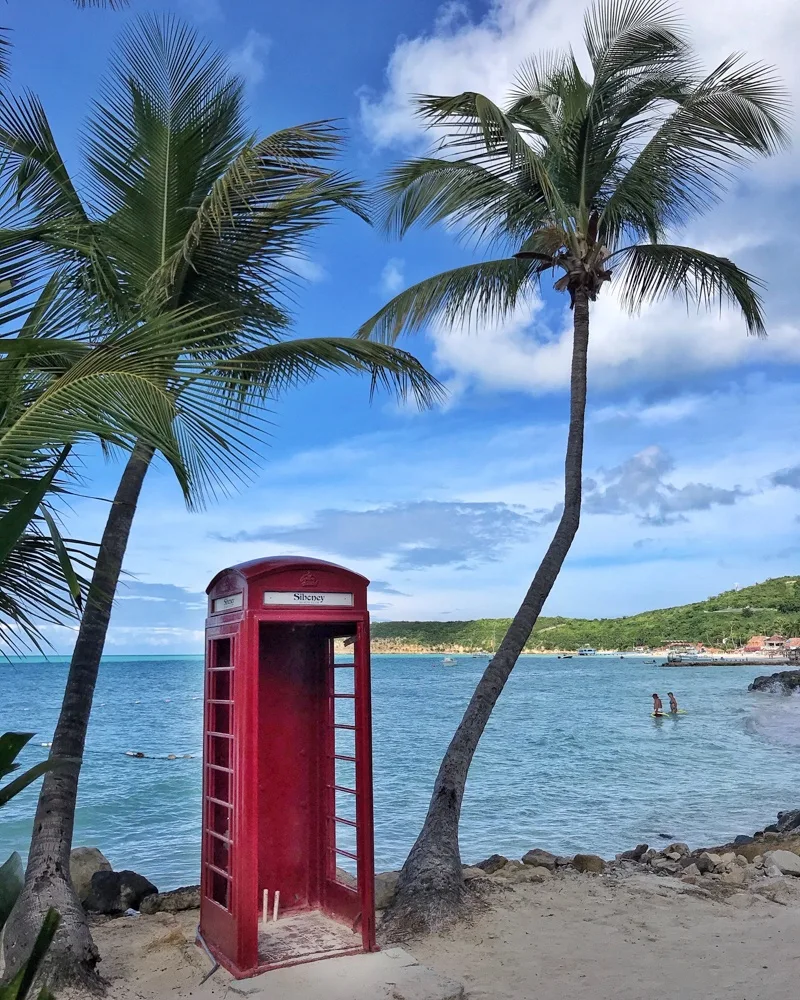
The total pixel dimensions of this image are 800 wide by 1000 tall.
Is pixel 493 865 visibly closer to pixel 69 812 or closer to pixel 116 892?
pixel 116 892

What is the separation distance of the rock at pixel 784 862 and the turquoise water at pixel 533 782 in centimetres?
412

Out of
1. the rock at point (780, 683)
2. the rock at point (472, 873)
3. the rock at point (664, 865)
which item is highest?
the rock at point (472, 873)

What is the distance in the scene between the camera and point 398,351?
7.18m

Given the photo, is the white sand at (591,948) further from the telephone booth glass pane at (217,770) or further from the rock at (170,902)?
the telephone booth glass pane at (217,770)

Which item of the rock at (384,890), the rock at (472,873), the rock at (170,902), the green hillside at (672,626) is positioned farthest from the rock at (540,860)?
the green hillside at (672,626)

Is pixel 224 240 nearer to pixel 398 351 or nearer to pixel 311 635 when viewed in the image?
pixel 398 351

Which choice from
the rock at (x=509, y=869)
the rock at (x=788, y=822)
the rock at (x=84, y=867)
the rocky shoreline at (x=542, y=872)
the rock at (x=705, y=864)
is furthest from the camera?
the rock at (x=788, y=822)

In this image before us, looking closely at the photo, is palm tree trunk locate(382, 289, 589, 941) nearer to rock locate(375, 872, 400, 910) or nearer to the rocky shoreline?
rock locate(375, 872, 400, 910)

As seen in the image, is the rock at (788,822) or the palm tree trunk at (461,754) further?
the rock at (788,822)

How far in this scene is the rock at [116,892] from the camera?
23.5ft

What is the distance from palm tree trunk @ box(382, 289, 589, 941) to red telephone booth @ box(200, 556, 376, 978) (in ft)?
2.12

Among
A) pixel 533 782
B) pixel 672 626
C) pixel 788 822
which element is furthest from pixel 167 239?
pixel 672 626

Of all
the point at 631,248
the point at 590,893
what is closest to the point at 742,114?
the point at 631,248

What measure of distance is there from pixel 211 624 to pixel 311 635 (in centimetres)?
73
